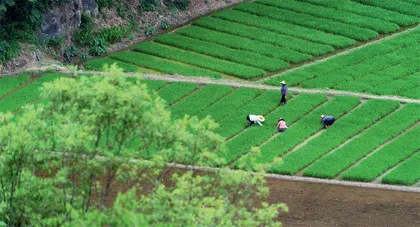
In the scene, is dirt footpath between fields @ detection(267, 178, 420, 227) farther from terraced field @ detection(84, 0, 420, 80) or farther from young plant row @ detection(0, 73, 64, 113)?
young plant row @ detection(0, 73, 64, 113)

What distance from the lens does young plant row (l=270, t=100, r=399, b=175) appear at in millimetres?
61938

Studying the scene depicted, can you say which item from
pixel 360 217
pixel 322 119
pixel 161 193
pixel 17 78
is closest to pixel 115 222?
pixel 161 193

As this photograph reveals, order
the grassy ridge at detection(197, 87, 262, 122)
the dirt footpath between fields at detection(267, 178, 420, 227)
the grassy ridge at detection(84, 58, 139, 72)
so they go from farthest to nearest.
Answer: the grassy ridge at detection(84, 58, 139, 72)
the grassy ridge at detection(197, 87, 262, 122)
the dirt footpath between fields at detection(267, 178, 420, 227)

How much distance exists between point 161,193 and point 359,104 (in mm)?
31150

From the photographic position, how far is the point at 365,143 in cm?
6406

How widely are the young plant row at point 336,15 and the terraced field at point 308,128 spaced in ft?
43.0

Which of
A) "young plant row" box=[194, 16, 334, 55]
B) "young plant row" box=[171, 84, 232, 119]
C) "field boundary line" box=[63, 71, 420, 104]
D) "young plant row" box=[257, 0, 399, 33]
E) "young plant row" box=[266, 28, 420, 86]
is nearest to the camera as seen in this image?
"young plant row" box=[171, 84, 232, 119]

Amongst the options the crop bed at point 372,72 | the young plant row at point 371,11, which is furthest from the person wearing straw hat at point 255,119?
the young plant row at point 371,11

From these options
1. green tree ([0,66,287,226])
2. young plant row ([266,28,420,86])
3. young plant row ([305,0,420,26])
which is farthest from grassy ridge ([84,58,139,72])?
green tree ([0,66,287,226])

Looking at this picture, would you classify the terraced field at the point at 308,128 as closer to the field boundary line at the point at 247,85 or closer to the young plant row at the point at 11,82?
the young plant row at the point at 11,82

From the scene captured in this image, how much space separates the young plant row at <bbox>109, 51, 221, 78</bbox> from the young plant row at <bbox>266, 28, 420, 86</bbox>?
4.35 metres

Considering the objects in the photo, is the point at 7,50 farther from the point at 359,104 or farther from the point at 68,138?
the point at 68,138

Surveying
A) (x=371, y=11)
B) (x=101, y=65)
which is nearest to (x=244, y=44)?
(x=101, y=65)

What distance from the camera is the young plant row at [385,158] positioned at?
60.5m
